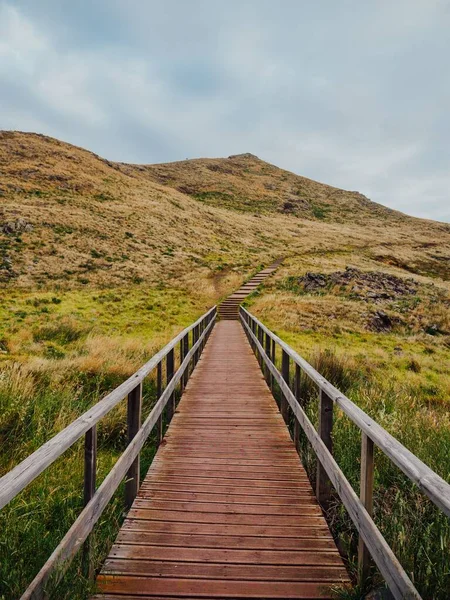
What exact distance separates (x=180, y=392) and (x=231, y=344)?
22.5ft

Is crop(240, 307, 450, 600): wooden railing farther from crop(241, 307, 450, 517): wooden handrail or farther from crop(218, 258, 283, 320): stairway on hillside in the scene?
crop(218, 258, 283, 320): stairway on hillside

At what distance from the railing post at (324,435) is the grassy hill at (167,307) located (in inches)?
9.2

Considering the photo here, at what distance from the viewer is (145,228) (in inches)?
1804

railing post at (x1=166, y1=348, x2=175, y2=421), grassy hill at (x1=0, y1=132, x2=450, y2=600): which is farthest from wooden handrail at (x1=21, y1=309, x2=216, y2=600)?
railing post at (x1=166, y1=348, x2=175, y2=421)

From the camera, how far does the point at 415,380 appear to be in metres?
12.0

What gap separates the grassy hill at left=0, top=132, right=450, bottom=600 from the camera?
3.14 m

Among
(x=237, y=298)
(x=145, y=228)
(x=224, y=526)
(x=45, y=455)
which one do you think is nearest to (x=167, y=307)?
(x=237, y=298)

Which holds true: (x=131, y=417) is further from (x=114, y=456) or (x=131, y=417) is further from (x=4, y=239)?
(x=4, y=239)

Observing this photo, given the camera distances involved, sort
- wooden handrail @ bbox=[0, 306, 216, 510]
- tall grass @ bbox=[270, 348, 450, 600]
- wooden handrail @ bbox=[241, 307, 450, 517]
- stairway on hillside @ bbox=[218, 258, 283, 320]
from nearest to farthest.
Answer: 1. wooden handrail @ bbox=[0, 306, 216, 510]
2. wooden handrail @ bbox=[241, 307, 450, 517]
3. tall grass @ bbox=[270, 348, 450, 600]
4. stairway on hillside @ bbox=[218, 258, 283, 320]

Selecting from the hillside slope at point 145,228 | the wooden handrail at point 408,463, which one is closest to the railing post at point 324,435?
the wooden handrail at point 408,463

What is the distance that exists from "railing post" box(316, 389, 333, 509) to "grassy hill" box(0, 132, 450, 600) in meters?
0.23

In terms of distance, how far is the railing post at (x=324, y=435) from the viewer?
3.40 meters

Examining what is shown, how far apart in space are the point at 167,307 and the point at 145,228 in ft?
80.3

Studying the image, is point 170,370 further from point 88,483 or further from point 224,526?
point 88,483
